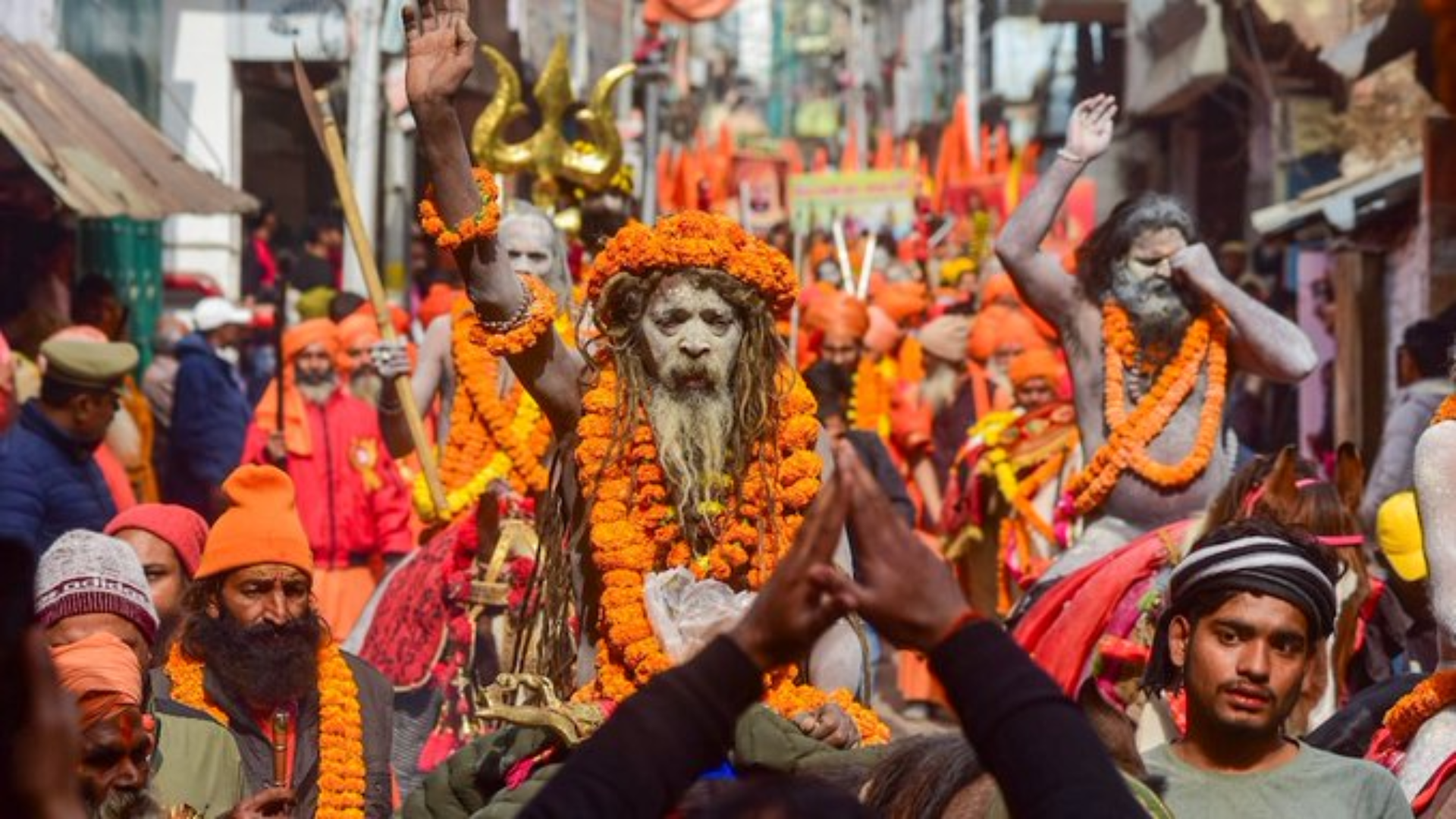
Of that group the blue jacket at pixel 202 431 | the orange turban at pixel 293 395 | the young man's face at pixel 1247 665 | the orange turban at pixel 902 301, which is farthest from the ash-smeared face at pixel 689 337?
the orange turban at pixel 902 301

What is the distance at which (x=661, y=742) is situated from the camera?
3309 millimetres

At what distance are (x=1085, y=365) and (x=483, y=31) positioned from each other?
2211 cm

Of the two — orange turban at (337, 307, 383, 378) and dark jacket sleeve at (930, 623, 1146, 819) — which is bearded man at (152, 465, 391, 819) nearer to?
dark jacket sleeve at (930, 623, 1146, 819)

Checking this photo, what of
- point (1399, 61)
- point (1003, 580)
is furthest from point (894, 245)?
point (1003, 580)

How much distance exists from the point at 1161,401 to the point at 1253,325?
1.24 ft

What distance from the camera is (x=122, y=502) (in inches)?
460

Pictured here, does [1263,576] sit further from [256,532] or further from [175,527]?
[175,527]

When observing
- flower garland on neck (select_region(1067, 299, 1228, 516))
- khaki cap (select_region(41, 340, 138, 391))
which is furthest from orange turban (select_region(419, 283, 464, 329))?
flower garland on neck (select_region(1067, 299, 1228, 516))

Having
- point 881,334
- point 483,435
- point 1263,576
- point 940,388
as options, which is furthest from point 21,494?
point 881,334

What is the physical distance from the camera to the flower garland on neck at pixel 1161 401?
10.1 m

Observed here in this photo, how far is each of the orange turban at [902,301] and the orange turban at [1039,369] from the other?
5646 mm

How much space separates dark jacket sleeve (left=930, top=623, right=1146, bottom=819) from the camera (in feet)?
10.9

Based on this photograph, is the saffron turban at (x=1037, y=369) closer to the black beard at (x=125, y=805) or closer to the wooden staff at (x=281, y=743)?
the wooden staff at (x=281, y=743)

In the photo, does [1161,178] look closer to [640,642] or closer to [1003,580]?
[1003,580]
